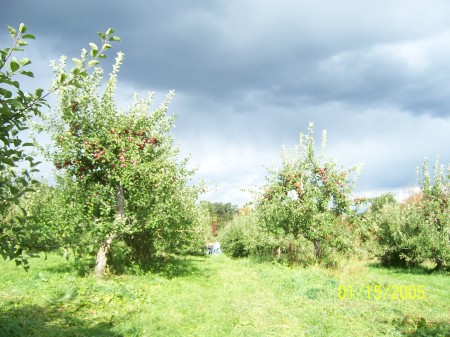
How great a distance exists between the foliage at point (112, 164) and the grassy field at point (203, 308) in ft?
8.25

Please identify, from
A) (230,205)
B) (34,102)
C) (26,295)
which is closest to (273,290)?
(26,295)

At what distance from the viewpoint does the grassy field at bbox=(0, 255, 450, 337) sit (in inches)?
359

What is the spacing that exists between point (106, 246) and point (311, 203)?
472 inches

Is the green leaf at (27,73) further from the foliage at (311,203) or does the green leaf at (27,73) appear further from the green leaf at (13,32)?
the foliage at (311,203)

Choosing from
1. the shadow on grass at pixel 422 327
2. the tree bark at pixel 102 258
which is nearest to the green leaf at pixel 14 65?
the shadow on grass at pixel 422 327

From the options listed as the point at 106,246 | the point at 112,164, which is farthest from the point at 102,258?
the point at 112,164

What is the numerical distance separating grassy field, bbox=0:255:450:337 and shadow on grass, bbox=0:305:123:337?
0.9 inches

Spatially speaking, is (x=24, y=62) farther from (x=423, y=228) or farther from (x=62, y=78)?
(x=423, y=228)

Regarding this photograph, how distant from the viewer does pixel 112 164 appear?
49.4ft

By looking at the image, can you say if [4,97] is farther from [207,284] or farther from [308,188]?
[308,188]

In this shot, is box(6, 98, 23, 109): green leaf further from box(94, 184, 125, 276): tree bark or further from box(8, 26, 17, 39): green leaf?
box(94, 184, 125, 276): tree bark

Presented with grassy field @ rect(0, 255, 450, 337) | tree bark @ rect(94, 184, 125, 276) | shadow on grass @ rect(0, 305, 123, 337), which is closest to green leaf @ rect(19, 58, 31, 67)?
grassy field @ rect(0, 255, 450, 337)

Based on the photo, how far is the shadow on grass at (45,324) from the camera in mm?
8130

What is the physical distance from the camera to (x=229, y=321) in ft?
33.9
